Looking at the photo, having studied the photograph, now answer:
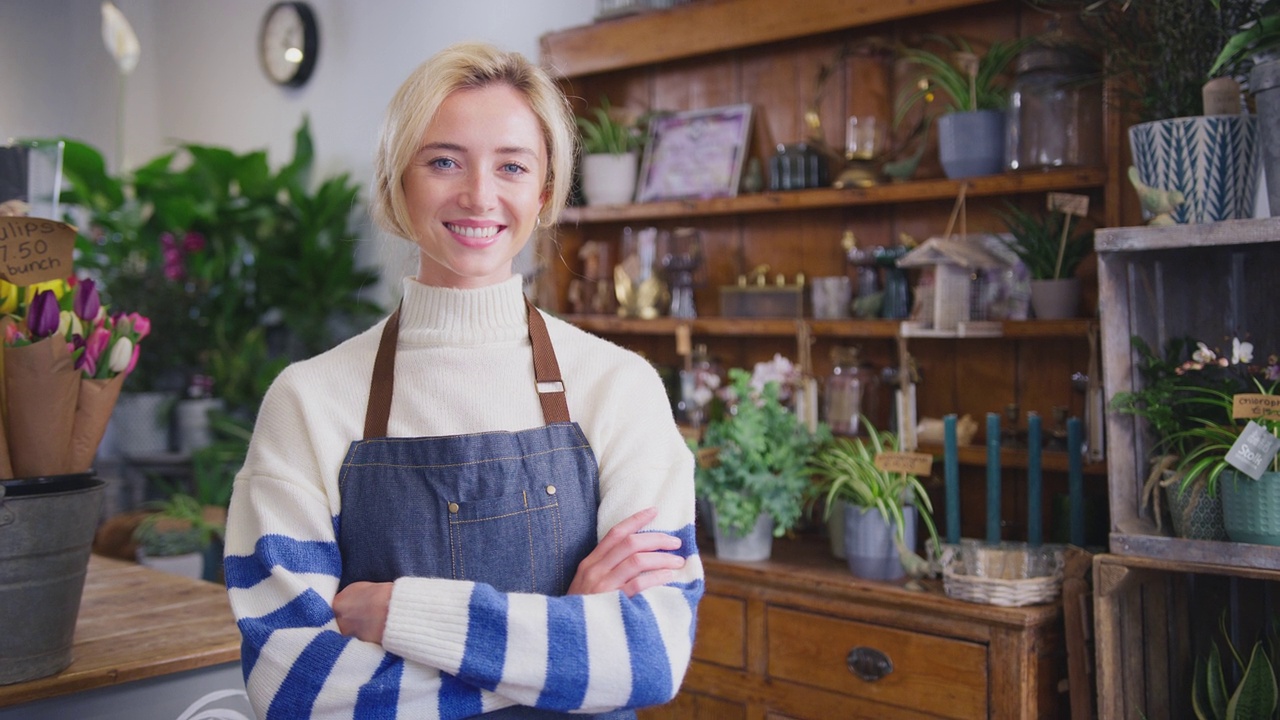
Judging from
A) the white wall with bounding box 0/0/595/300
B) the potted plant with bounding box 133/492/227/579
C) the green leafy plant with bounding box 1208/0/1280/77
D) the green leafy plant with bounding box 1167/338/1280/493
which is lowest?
the potted plant with bounding box 133/492/227/579

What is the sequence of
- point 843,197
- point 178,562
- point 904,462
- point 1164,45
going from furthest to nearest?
point 178,562
point 843,197
point 904,462
point 1164,45

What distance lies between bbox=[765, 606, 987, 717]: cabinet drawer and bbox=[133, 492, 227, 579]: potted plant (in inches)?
87.3

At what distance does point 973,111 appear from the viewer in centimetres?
266

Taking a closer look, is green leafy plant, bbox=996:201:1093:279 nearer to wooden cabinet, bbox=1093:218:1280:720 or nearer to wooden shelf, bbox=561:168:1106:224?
wooden shelf, bbox=561:168:1106:224

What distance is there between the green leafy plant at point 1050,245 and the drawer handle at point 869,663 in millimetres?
906

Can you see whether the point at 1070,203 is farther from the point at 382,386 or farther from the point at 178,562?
the point at 178,562

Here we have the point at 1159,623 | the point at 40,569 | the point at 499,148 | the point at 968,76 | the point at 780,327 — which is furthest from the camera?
the point at 780,327

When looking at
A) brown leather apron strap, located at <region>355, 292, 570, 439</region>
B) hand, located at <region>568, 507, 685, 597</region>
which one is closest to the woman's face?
brown leather apron strap, located at <region>355, 292, 570, 439</region>

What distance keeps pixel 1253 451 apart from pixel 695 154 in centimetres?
176

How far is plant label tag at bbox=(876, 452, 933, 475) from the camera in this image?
2.43 m

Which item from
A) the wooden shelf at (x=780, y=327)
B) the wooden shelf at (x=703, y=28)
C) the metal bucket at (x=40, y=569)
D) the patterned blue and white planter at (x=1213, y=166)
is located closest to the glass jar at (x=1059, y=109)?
the wooden shelf at (x=703, y=28)

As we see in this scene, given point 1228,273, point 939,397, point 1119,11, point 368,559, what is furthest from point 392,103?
point 939,397

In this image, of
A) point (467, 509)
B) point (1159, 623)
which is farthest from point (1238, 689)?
point (467, 509)

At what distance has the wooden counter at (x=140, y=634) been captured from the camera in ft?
5.12
